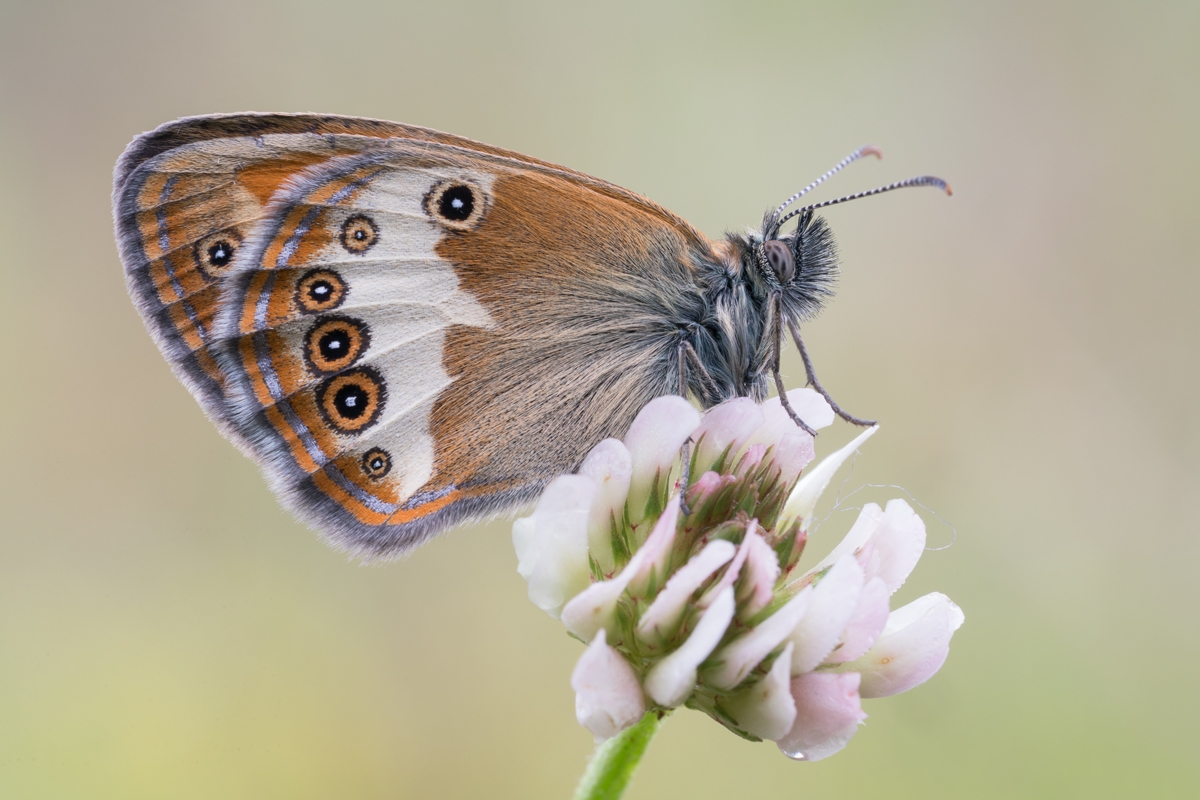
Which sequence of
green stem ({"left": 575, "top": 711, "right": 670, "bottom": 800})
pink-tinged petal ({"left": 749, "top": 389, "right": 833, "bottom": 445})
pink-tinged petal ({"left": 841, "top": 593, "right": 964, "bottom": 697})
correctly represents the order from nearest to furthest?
green stem ({"left": 575, "top": 711, "right": 670, "bottom": 800}) < pink-tinged petal ({"left": 841, "top": 593, "right": 964, "bottom": 697}) < pink-tinged petal ({"left": 749, "top": 389, "right": 833, "bottom": 445})

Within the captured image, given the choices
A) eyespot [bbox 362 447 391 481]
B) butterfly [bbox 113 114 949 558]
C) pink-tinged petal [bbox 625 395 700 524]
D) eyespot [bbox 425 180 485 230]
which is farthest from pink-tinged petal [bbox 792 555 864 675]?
eyespot [bbox 425 180 485 230]

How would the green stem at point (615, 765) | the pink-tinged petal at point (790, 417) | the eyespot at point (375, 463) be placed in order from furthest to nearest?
1. the eyespot at point (375, 463)
2. the pink-tinged petal at point (790, 417)
3. the green stem at point (615, 765)

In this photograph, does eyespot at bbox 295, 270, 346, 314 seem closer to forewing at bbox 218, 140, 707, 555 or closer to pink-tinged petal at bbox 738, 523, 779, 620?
forewing at bbox 218, 140, 707, 555

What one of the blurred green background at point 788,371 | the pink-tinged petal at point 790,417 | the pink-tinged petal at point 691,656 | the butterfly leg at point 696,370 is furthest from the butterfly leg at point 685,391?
the blurred green background at point 788,371

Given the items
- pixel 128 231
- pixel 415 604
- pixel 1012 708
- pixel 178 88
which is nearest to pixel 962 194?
pixel 1012 708

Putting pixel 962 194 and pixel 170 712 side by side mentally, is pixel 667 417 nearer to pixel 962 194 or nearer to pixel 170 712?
pixel 170 712

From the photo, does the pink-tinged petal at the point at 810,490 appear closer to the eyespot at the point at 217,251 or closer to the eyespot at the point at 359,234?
the eyespot at the point at 359,234
